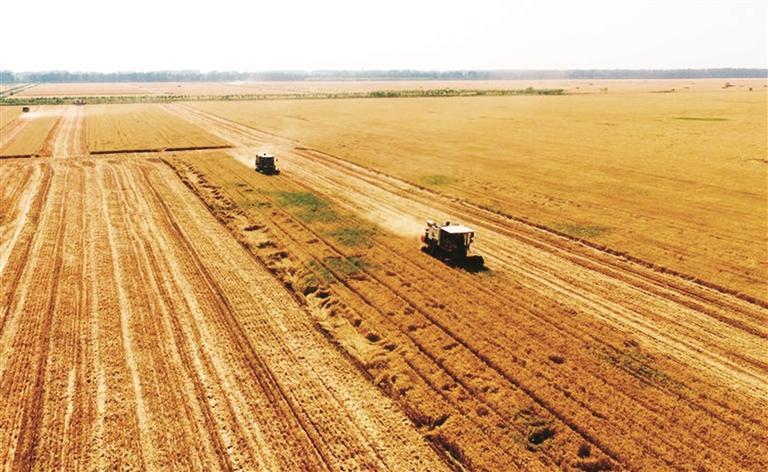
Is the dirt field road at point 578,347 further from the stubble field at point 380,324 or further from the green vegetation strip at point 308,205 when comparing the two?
the green vegetation strip at point 308,205

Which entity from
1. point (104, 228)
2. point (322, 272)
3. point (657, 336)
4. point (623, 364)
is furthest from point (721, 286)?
point (104, 228)

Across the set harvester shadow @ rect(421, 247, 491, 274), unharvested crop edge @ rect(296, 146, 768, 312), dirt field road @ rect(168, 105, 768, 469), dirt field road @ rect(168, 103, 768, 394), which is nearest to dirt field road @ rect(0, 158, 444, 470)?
dirt field road @ rect(168, 105, 768, 469)

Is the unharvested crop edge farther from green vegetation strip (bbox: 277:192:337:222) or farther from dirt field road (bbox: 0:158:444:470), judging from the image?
dirt field road (bbox: 0:158:444:470)

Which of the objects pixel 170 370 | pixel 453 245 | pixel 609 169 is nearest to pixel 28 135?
pixel 170 370

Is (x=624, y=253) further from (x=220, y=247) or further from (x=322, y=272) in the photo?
(x=220, y=247)

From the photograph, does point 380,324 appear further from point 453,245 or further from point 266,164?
point 266,164

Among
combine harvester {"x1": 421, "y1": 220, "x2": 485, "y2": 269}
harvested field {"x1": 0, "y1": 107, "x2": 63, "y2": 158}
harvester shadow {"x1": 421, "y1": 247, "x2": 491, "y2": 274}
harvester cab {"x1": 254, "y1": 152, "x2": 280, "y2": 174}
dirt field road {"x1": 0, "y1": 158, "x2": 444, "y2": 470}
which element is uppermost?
harvested field {"x1": 0, "y1": 107, "x2": 63, "y2": 158}
